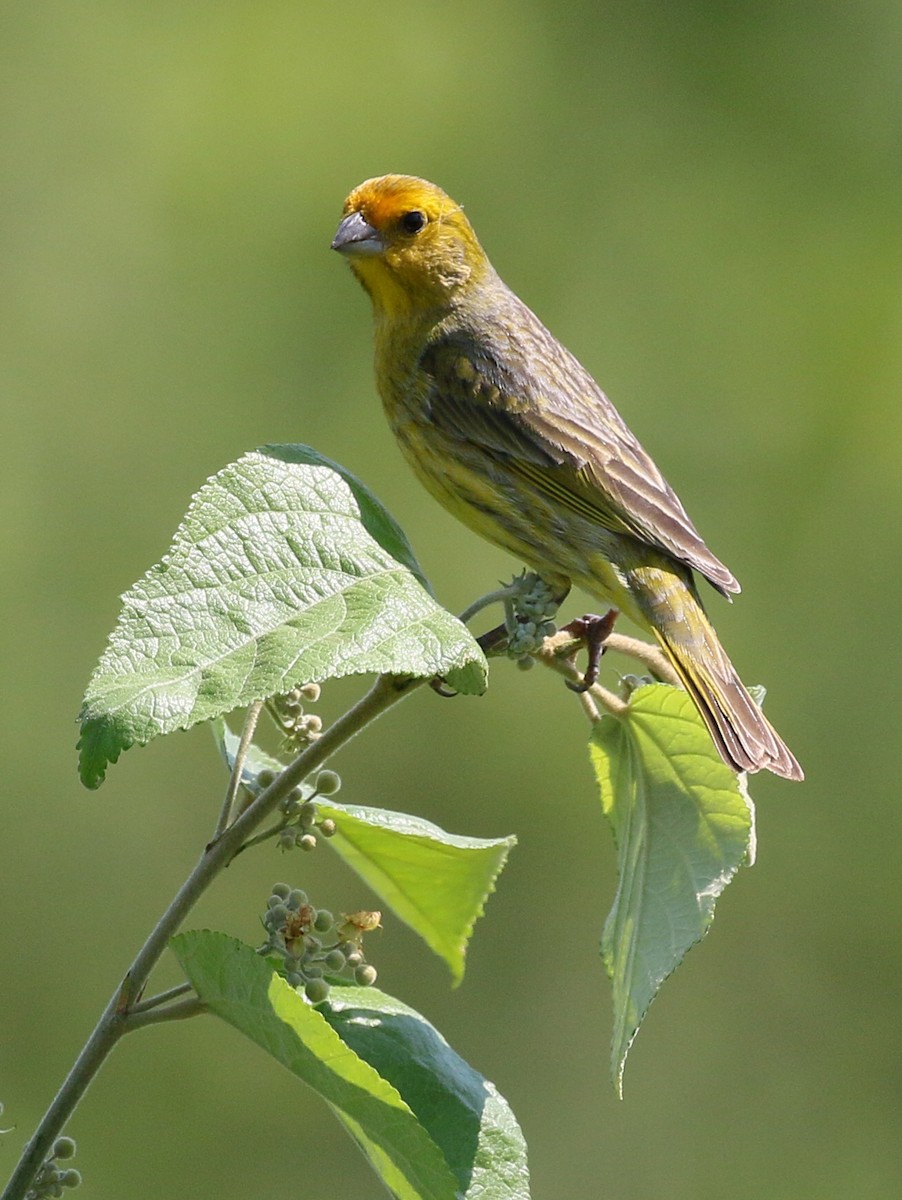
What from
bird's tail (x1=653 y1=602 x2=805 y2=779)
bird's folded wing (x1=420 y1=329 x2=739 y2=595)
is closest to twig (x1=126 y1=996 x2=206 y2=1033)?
bird's tail (x1=653 y1=602 x2=805 y2=779)

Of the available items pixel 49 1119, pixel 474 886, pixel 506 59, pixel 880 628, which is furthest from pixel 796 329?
pixel 49 1119

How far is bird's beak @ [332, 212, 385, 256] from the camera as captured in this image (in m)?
4.19

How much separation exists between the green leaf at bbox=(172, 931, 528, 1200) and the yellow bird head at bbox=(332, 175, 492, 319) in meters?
2.45

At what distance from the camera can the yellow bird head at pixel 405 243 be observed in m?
4.24

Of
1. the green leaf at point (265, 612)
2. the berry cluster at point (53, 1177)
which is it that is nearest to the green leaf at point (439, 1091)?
the berry cluster at point (53, 1177)

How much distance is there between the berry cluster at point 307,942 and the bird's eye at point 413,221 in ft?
8.24

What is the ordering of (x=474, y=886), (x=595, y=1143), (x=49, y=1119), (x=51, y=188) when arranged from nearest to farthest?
(x=49, y=1119), (x=474, y=886), (x=595, y=1143), (x=51, y=188)

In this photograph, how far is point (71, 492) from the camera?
8.69 metres

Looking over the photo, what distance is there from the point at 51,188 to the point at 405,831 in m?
8.26

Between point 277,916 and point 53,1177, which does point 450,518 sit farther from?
point 53,1177

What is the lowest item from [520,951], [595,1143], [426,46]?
[595,1143]

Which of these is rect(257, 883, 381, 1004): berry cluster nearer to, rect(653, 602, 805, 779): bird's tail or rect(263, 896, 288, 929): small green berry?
rect(263, 896, 288, 929): small green berry

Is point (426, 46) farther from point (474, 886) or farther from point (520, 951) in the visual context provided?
point (474, 886)

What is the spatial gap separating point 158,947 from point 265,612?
17.1 inches
